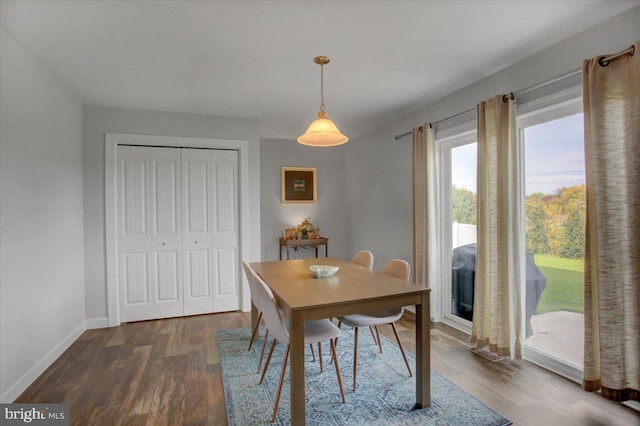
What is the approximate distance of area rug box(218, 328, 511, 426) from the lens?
6.27ft

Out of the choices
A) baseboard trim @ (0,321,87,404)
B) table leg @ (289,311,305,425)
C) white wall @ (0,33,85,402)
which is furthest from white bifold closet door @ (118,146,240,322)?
table leg @ (289,311,305,425)

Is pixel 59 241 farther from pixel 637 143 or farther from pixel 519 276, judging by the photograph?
pixel 637 143

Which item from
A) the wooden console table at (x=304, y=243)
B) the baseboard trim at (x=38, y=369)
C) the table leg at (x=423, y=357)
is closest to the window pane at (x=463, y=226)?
the table leg at (x=423, y=357)

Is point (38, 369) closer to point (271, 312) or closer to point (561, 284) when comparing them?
point (271, 312)

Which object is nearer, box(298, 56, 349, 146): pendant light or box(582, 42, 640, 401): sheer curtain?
box(582, 42, 640, 401): sheer curtain

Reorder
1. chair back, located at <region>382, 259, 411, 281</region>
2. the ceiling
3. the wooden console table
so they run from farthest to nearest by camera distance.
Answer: the wooden console table, chair back, located at <region>382, 259, 411, 281</region>, the ceiling

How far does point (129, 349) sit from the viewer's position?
2.97 metres

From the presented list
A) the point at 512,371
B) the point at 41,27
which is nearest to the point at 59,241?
the point at 41,27

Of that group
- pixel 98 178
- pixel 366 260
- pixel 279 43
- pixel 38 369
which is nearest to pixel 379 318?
pixel 366 260

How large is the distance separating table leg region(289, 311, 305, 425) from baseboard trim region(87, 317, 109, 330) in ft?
9.46

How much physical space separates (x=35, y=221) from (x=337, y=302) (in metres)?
2.38

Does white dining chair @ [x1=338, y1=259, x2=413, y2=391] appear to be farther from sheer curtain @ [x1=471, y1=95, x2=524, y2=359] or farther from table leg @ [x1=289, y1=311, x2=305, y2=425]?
sheer curtain @ [x1=471, y1=95, x2=524, y2=359]

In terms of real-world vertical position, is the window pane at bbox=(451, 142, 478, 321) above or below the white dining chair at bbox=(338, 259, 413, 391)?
above

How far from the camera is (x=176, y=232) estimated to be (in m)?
3.88
